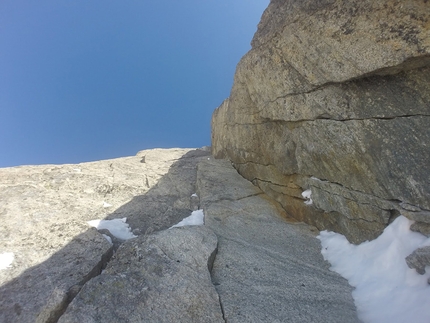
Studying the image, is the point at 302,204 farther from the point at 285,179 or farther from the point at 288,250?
the point at 288,250


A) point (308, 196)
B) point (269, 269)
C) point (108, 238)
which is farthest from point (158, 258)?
point (308, 196)

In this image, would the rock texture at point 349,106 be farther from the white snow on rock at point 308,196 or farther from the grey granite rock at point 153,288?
the grey granite rock at point 153,288

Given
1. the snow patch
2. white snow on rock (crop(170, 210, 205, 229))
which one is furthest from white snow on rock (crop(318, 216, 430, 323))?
the snow patch

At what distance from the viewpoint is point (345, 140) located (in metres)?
9.10

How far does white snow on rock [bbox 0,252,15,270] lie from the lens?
9125 mm

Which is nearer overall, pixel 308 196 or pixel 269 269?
pixel 269 269

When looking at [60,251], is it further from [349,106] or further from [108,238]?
[349,106]

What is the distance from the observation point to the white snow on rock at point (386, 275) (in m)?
5.98

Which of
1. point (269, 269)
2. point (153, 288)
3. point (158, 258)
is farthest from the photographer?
point (269, 269)

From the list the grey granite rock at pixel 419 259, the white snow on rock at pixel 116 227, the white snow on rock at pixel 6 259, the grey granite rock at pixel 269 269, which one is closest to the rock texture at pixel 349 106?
the grey granite rock at pixel 419 259

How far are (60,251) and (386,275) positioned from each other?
37.3 feet

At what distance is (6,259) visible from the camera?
9.41 m

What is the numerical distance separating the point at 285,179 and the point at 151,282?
8771 millimetres

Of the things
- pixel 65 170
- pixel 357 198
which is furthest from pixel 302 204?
pixel 65 170
